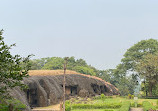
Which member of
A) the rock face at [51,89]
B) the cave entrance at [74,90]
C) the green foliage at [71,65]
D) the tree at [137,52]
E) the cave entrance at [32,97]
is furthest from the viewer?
the green foliage at [71,65]

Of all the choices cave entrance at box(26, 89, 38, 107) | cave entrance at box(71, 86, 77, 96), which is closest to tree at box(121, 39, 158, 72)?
cave entrance at box(71, 86, 77, 96)

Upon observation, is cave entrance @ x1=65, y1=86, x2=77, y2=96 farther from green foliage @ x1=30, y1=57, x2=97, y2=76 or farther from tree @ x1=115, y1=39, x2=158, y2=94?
green foliage @ x1=30, y1=57, x2=97, y2=76

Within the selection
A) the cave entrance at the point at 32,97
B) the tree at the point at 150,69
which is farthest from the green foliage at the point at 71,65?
the cave entrance at the point at 32,97

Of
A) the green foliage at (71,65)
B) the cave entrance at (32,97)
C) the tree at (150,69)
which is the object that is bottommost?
the cave entrance at (32,97)

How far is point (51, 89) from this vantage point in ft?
112

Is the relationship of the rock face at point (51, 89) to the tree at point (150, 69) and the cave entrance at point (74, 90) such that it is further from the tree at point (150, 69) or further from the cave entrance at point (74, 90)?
the tree at point (150, 69)

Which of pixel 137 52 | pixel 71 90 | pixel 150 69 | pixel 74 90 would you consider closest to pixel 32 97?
pixel 71 90

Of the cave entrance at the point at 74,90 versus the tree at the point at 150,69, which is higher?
the tree at the point at 150,69

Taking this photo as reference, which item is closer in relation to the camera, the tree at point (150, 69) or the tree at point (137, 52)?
the tree at point (150, 69)

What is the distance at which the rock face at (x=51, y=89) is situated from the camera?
99.1 ft

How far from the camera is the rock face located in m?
30.2

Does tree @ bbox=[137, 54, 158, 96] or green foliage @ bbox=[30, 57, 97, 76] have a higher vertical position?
green foliage @ bbox=[30, 57, 97, 76]

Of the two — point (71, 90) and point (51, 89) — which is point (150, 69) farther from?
point (51, 89)

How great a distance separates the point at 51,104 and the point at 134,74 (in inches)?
1162
